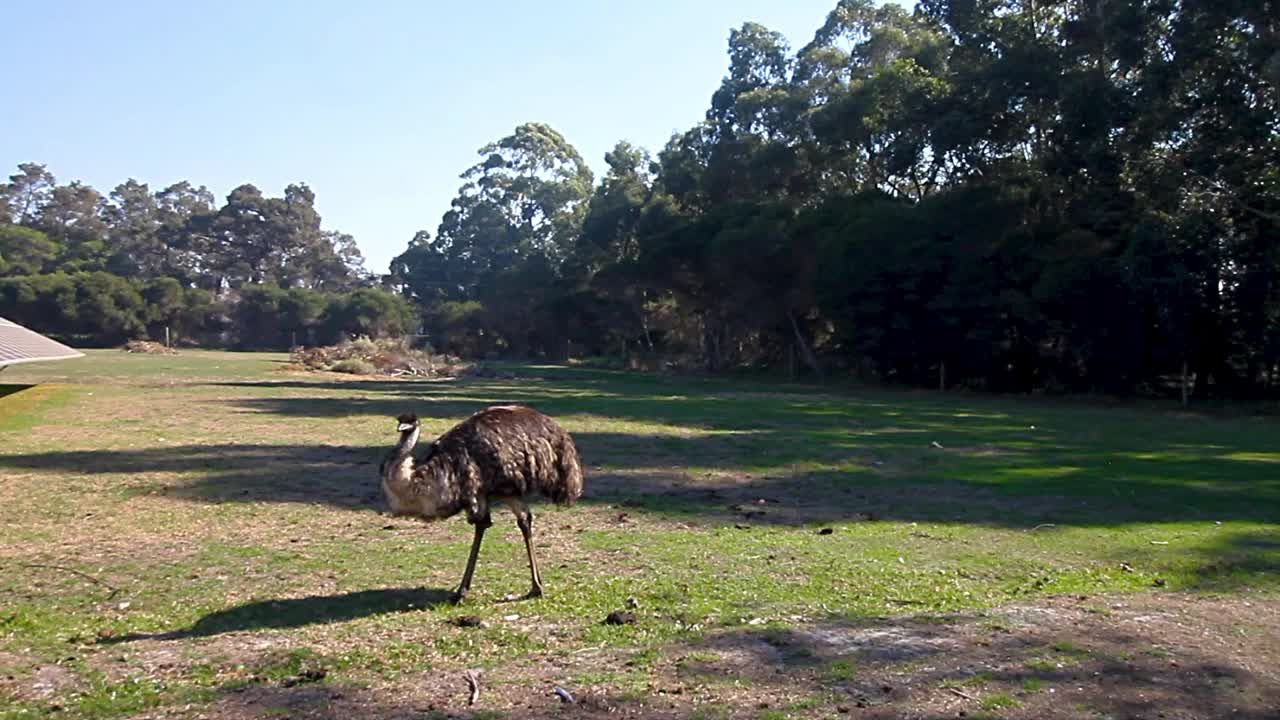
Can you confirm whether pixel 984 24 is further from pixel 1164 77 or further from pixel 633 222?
pixel 633 222

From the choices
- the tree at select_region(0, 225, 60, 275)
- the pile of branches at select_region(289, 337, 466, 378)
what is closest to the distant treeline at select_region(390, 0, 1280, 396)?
the pile of branches at select_region(289, 337, 466, 378)

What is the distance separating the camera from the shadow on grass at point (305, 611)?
7582mm

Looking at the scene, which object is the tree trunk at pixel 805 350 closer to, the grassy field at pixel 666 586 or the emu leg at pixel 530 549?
the grassy field at pixel 666 586

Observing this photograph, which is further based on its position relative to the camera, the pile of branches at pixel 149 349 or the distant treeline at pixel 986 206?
the pile of branches at pixel 149 349

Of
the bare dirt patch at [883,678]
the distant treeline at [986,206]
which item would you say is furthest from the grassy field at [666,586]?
the distant treeline at [986,206]

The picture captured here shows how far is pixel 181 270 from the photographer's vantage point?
347 feet

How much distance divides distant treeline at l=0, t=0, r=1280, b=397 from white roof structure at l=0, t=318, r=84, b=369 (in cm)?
2900

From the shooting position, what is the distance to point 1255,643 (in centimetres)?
723

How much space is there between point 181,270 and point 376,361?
178 ft

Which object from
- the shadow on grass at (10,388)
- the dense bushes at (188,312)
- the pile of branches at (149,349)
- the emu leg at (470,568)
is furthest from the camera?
the dense bushes at (188,312)

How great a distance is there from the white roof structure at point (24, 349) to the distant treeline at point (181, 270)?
161 ft

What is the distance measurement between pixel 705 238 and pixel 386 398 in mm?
26852

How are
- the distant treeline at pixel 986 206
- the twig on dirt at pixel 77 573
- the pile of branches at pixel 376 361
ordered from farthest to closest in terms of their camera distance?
the pile of branches at pixel 376 361
the distant treeline at pixel 986 206
the twig on dirt at pixel 77 573

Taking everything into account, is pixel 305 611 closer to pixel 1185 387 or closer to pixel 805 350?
pixel 1185 387
